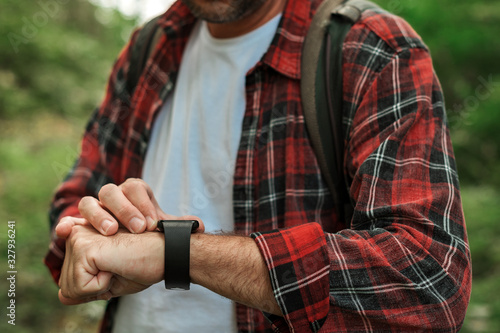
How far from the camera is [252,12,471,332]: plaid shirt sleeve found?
4.13 ft

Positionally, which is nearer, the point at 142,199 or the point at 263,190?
the point at 142,199

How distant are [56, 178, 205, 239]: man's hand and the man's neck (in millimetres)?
876

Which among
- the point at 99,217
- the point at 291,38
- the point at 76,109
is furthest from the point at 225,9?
the point at 76,109

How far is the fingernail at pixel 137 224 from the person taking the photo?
4.50 ft

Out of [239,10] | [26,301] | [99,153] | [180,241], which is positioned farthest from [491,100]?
[26,301]

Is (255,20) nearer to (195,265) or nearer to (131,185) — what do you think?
(131,185)

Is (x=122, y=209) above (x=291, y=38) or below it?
below

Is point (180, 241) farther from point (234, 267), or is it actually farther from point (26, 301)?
point (26, 301)

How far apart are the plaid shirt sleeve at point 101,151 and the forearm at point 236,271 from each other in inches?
41.2

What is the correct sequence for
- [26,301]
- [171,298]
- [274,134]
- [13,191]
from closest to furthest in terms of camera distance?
1. [274,134]
2. [171,298]
3. [26,301]
4. [13,191]

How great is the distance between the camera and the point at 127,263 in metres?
1.30

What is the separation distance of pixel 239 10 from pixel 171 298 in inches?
45.8

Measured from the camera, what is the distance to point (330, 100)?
62.7 inches

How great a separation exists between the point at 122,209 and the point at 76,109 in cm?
509
